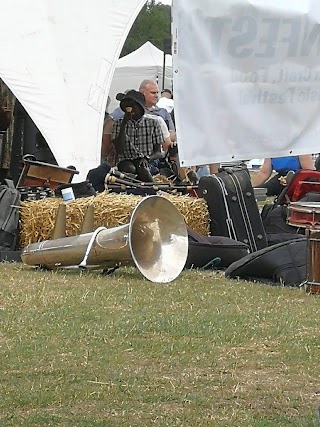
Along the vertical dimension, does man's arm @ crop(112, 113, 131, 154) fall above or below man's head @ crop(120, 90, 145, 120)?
below

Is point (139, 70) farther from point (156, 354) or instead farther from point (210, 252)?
point (156, 354)

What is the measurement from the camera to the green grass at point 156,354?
4113mm

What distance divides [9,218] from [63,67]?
3614mm

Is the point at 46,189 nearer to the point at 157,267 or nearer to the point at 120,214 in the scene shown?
the point at 120,214

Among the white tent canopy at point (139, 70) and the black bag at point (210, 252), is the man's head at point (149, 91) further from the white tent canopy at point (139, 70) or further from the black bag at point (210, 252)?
the white tent canopy at point (139, 70)

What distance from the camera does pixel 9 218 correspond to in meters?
8.92

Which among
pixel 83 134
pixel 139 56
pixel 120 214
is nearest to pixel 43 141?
pixel 83 134

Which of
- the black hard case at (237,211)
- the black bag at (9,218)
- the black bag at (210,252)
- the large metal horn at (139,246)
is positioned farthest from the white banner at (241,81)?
the black bag at (9,218)

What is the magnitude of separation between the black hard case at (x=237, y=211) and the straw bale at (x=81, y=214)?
194 millimetres

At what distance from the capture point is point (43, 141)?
12461mm

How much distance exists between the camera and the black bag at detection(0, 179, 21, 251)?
888 cm

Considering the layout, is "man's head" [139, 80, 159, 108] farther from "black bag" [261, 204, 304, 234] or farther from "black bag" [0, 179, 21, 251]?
"black bag" [0, 179, 21, 251]

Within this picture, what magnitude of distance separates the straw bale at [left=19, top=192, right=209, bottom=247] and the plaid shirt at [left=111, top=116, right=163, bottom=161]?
1.96 m

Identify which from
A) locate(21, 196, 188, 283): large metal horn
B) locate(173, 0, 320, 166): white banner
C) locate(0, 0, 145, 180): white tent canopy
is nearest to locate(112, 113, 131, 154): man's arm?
locate(0, 0, 145, 180): white tent canopy
